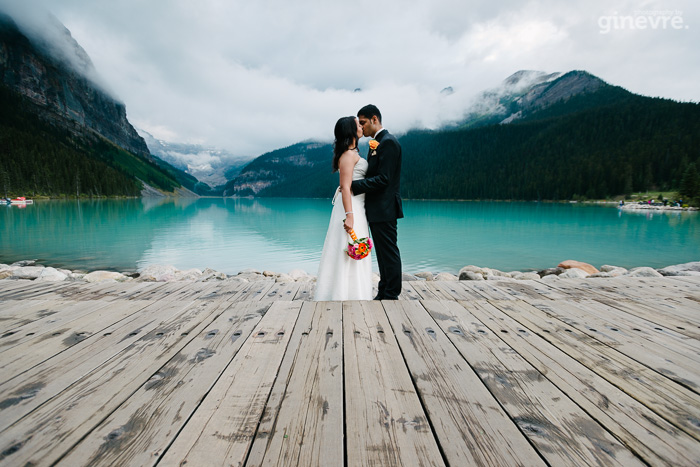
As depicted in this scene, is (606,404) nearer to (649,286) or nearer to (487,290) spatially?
(487,290)

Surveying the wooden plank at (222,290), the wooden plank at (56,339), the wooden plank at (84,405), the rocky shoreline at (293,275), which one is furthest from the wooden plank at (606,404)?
the rocky shoreline at (293,275)

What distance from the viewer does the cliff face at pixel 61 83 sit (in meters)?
130

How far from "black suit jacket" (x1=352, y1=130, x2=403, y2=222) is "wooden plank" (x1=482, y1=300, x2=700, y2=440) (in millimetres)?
1803

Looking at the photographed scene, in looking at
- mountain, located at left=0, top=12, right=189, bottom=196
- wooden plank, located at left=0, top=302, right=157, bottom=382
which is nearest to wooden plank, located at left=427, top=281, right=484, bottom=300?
wooden plank, located at left=0, top=302, right=157, bottom=382

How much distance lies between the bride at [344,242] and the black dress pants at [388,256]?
0.16 meters

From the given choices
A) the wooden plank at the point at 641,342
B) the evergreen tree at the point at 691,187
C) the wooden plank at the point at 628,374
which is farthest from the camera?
the evergreen tree at the point at 691,187

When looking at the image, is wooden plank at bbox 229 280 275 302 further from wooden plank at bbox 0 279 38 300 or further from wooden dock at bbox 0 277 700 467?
wooden plank at bbox 0 279 38 300

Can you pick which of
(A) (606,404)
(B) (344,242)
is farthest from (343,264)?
(A) (606,404)

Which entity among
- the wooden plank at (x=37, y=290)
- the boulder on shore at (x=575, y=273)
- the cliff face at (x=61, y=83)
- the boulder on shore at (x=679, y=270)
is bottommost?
the boulder on shore at (x=575, y=273)

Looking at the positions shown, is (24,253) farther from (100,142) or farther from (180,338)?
(100,142)

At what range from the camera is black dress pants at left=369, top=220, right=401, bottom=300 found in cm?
395

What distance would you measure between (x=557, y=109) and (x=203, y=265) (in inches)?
8887

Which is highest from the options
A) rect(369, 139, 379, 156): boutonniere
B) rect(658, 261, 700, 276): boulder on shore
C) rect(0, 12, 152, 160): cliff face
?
rect(0, 12, 152, 160): cliff face

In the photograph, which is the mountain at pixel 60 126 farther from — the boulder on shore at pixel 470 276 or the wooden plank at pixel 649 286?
the wooden plank at pixel 649 286
